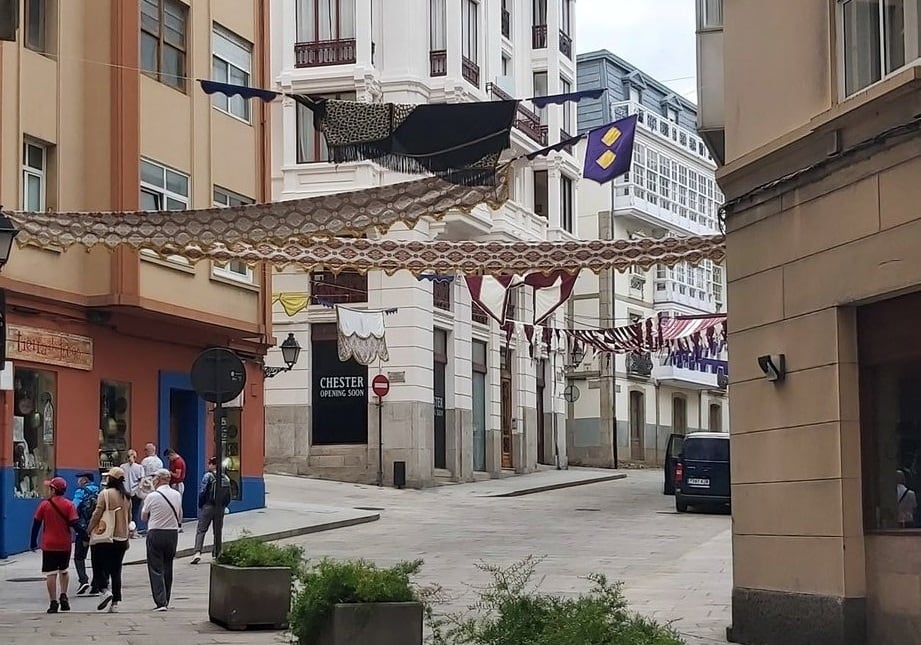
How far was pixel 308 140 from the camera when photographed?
3881 centimetres

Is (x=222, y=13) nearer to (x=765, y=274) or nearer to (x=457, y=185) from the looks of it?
(x=457, y=185)

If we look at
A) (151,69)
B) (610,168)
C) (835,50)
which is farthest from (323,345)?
(835,50)

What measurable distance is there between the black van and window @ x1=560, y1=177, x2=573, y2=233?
18.5m

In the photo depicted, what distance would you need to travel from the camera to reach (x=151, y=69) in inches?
1032

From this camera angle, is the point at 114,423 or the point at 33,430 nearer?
the point at 33,430

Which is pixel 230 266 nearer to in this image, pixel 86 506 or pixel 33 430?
pixel 33 430

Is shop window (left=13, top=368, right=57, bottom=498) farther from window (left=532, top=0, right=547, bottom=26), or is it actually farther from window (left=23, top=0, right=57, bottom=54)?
window (left=532, top=0, right=547, bottom=26)

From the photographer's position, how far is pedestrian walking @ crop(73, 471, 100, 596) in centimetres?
1789

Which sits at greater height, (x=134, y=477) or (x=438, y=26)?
(x=438, y=26)

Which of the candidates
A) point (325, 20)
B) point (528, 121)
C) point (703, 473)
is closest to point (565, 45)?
point (528, 121)

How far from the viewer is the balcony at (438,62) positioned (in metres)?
39.7

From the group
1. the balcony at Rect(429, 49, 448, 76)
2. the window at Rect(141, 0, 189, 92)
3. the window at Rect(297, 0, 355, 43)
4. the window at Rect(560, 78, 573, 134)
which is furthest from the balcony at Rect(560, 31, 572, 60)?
the window at Rect(141, 0, 189, 92)

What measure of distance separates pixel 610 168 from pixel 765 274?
449 cm

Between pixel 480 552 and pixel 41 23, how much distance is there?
11346 millimetres
